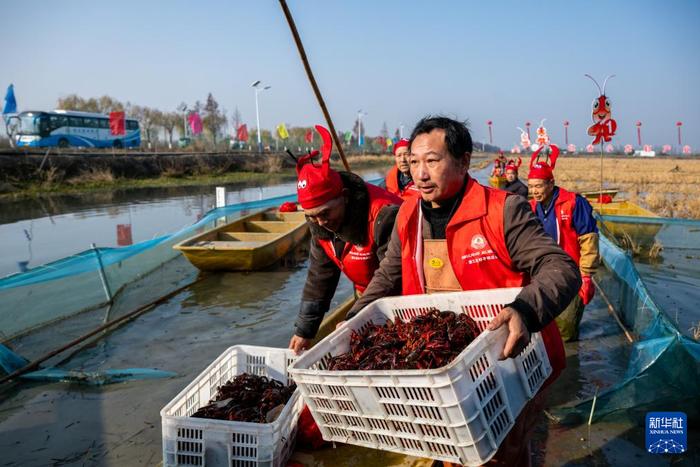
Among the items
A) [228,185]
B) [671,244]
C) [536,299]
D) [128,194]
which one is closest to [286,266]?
[671,244]

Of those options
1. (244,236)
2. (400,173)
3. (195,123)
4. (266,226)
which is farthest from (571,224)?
(195,123)

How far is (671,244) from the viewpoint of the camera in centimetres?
1026

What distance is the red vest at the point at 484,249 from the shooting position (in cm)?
225

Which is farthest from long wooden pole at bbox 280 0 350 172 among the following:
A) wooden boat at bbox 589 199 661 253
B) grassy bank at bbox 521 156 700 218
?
grassy bank at bbox 521 156 700 218

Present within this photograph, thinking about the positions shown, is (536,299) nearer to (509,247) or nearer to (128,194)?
(509,247)

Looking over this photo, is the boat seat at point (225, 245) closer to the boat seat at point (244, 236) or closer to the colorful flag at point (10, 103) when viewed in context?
the boat seat at point (244, 236)

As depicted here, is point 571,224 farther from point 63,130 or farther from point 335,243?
point 63,130

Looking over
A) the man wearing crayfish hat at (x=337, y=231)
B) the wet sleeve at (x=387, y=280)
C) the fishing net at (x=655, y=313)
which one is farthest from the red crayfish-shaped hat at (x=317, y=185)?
the fishing net at (x=655, y=313)

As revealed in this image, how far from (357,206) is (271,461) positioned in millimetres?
1537

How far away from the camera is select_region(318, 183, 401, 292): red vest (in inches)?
129

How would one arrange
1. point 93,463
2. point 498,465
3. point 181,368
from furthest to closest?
1. point 181,368
2. point 93,463
3. point 498,465

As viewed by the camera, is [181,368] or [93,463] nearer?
[93,463]

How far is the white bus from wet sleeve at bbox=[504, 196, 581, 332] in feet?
128

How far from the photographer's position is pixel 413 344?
2168 millimetres
